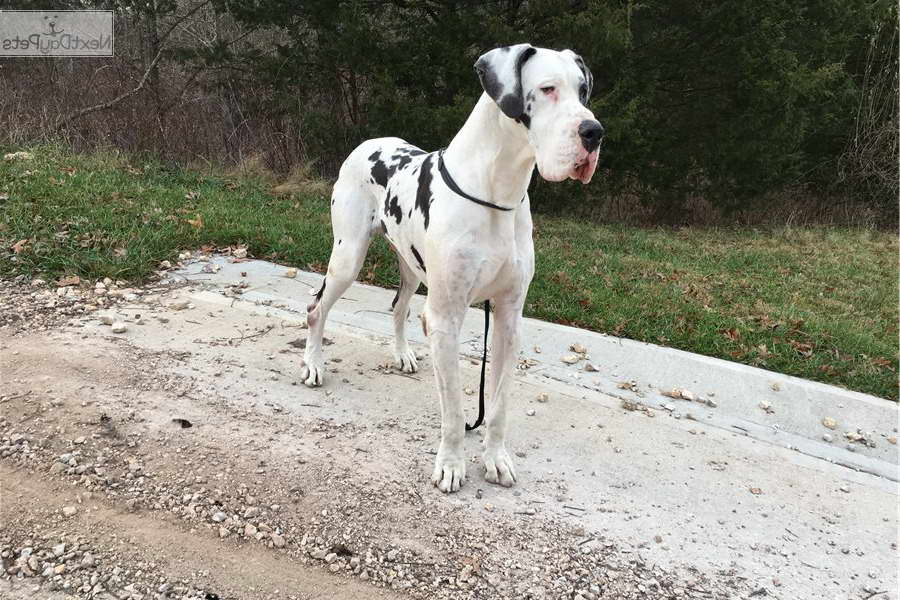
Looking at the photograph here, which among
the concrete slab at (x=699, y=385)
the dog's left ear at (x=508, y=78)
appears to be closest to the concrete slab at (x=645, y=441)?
the concrete slab at (x=699, y=385)

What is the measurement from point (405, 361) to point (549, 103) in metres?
2.38

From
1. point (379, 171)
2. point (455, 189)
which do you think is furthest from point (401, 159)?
point (455, 189)

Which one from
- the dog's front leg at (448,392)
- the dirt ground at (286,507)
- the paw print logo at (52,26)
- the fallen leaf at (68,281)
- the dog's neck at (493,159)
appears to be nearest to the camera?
the dirt ground at (286,507)

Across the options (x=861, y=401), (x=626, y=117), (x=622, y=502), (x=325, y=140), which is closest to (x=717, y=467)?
(x=622, y=502)

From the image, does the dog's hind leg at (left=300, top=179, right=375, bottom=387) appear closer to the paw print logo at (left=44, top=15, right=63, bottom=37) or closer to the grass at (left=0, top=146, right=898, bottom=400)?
the grass at (left=0, top=146, right=898, bottom=400)

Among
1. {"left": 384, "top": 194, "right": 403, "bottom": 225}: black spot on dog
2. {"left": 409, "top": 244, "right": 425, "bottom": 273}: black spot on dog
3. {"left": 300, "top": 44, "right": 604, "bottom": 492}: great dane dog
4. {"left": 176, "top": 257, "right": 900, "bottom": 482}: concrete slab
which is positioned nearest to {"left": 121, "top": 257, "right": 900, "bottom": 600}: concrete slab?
{"left": 176, "top": 257, "right": 900, "bottom": 482}: concrete slab

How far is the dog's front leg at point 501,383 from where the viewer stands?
117 inches

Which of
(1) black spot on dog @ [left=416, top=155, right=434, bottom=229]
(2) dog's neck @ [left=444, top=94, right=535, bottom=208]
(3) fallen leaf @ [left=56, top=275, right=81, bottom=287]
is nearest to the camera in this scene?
(2) dog's neck @ [left=444, top=94, right=535, bottom=208]

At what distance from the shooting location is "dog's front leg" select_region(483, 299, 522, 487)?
2.98 m

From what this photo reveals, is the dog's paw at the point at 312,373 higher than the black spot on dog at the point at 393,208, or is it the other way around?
the black spot on dog at the point at 393,208

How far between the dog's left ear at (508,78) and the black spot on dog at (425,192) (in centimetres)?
61

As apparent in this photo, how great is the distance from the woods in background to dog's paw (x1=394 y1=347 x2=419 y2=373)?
5.98 meters
